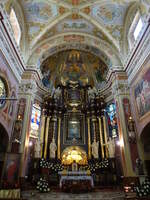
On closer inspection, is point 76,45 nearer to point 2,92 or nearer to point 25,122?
point 2,92

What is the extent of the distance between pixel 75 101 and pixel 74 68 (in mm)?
4483

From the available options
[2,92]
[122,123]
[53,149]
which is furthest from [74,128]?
[2,92]

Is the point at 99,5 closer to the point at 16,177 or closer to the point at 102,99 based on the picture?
the point at 102,99

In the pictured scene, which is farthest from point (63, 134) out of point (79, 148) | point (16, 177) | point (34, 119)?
point (16, 177)

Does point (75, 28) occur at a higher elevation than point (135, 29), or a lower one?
higher

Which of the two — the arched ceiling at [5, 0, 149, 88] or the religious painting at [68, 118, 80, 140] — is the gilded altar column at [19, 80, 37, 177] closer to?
the arched ceiling at [5, 0, 149, 88]

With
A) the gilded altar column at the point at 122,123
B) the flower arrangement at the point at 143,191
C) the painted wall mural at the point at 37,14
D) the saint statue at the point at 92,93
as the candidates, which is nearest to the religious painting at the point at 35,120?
the saint statue at the point at 92,93

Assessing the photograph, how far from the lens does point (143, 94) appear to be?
10.4 metres

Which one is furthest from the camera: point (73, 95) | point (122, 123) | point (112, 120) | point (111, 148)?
point (73, 95)

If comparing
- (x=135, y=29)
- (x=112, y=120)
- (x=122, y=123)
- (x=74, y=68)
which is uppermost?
(x=74, y=68)

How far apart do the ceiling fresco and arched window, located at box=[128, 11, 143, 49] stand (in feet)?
14.2

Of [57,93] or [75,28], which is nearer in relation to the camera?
[75,28]

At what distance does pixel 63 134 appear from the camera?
618 inches

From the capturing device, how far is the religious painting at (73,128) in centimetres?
1545
